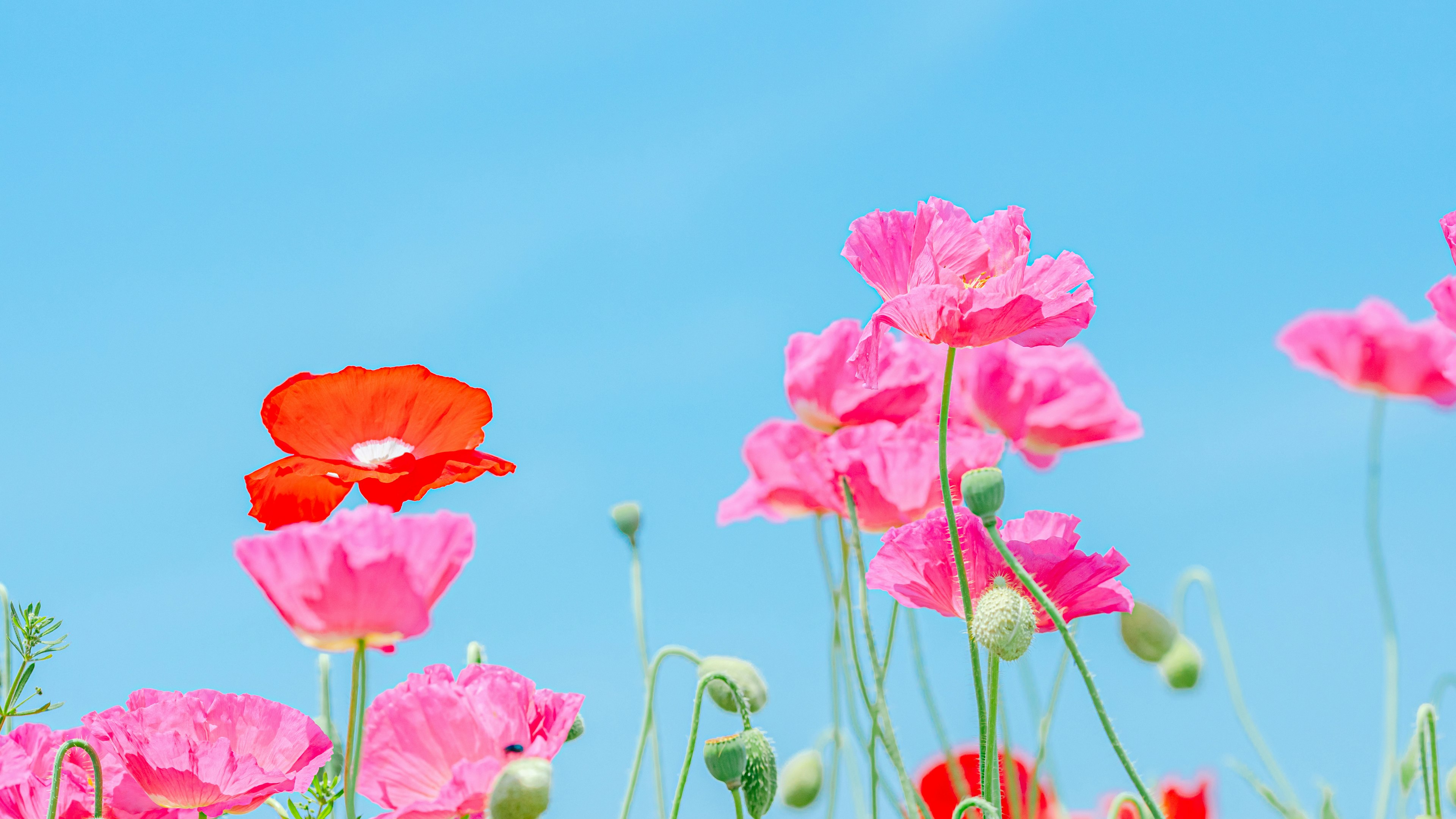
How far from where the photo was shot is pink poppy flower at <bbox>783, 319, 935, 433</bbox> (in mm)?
1929

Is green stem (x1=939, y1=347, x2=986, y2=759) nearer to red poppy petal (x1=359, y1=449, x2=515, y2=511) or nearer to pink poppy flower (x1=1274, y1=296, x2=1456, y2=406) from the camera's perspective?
red poppy petal (x1=359, y1=449, x2=515, y2=511)

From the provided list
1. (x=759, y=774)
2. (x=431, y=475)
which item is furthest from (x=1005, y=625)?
(x=431, y=475)

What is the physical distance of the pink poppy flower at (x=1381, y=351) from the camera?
2871mm

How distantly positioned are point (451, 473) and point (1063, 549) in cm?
63

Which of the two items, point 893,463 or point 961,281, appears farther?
point 893,463

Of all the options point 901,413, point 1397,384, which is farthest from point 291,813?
point 1397,384

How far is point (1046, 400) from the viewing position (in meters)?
2.17

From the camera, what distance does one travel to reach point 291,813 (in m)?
1.29

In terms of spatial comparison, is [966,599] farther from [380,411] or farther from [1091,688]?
[380,411]

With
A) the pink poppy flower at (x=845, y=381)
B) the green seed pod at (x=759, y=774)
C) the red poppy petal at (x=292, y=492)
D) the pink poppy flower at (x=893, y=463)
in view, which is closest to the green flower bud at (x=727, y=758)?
the green seed pod at (x=759, y=774)

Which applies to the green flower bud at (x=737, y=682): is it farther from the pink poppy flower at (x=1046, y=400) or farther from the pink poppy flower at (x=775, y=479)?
the pink poppy flower at (x=1046, y=400)

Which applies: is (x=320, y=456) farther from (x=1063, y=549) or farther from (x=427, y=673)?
(x=1063, y=549)

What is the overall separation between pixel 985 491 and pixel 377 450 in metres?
0.73

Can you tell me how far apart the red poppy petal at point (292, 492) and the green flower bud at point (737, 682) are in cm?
44
